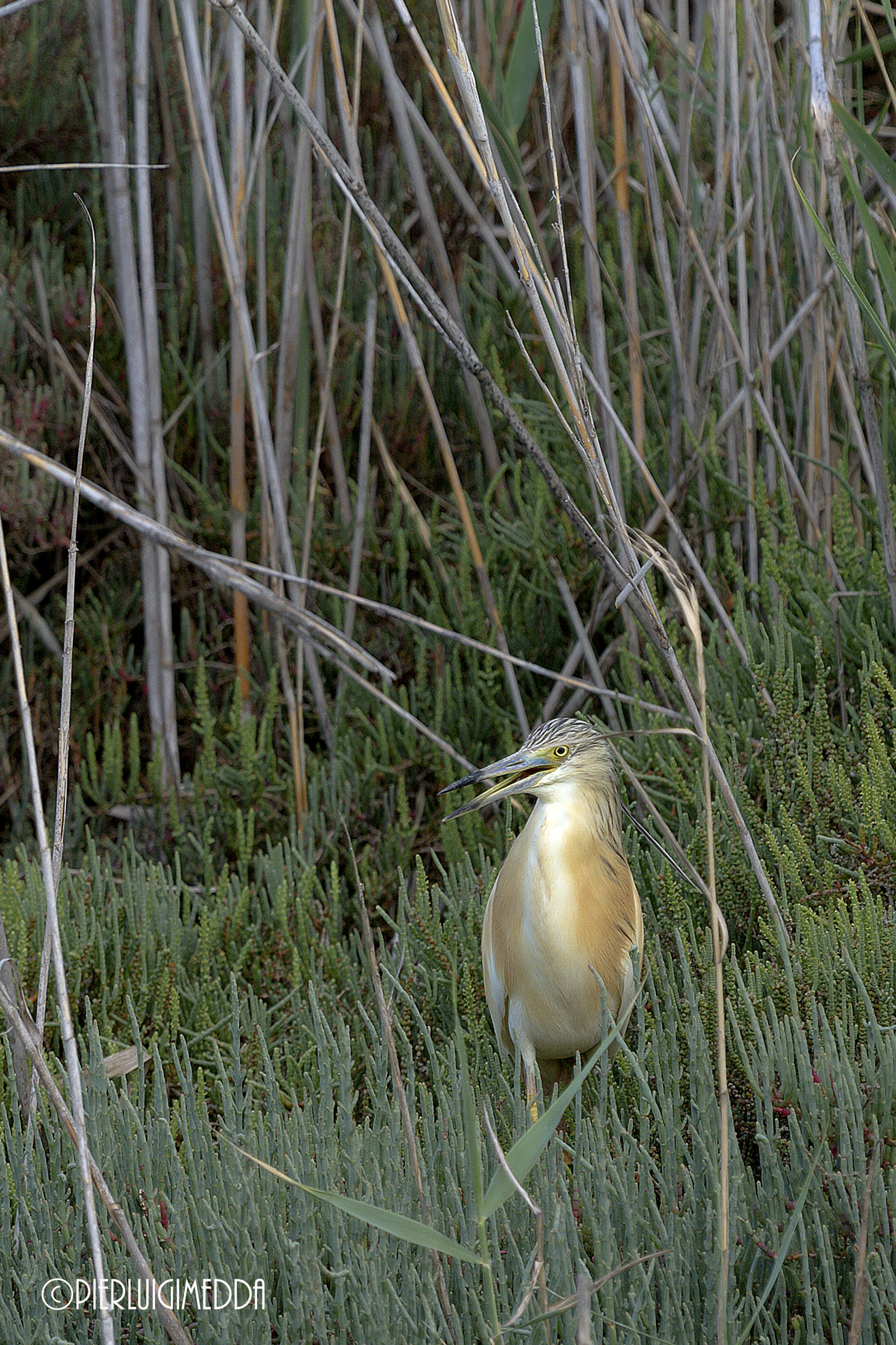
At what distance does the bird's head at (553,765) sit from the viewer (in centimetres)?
166

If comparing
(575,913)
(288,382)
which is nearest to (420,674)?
(288,382)

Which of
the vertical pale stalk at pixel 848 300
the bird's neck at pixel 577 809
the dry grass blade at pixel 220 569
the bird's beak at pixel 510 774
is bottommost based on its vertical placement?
the bird's neck at pixel 577 809

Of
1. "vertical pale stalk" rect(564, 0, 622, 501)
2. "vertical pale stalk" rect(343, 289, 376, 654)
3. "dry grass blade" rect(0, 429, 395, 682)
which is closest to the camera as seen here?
"dry grass blade" rect(0, 429, 395, 682)

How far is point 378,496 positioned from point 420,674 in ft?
2.47

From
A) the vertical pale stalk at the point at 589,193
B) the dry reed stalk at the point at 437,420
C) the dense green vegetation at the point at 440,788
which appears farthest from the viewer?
the vertical pale stalk at the point at 589,193

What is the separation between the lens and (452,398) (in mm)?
3326

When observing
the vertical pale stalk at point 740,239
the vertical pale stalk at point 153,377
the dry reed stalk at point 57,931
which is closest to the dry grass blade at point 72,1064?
the dry reed stalk at point 57,931

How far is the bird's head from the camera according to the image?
5.43 feet

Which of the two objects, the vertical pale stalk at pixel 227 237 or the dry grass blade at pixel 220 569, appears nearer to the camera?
the dry grass blade at pixel 220 569

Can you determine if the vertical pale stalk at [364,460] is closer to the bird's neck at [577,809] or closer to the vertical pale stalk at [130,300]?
the vertical pale stalk at [130,300]

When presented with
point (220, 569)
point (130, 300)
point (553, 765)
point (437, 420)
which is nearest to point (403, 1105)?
point (553, 765)

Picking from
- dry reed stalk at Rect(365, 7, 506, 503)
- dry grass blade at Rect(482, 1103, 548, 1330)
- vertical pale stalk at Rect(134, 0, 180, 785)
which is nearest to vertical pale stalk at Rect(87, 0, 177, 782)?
vertical pale stalk at Rect(134, 0, 180, 785)

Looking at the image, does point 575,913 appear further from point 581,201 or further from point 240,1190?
point 581,201

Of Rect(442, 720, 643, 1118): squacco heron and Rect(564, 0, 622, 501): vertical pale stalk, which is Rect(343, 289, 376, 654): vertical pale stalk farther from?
Rect(442, 720, 643, 1118): squacco heron
